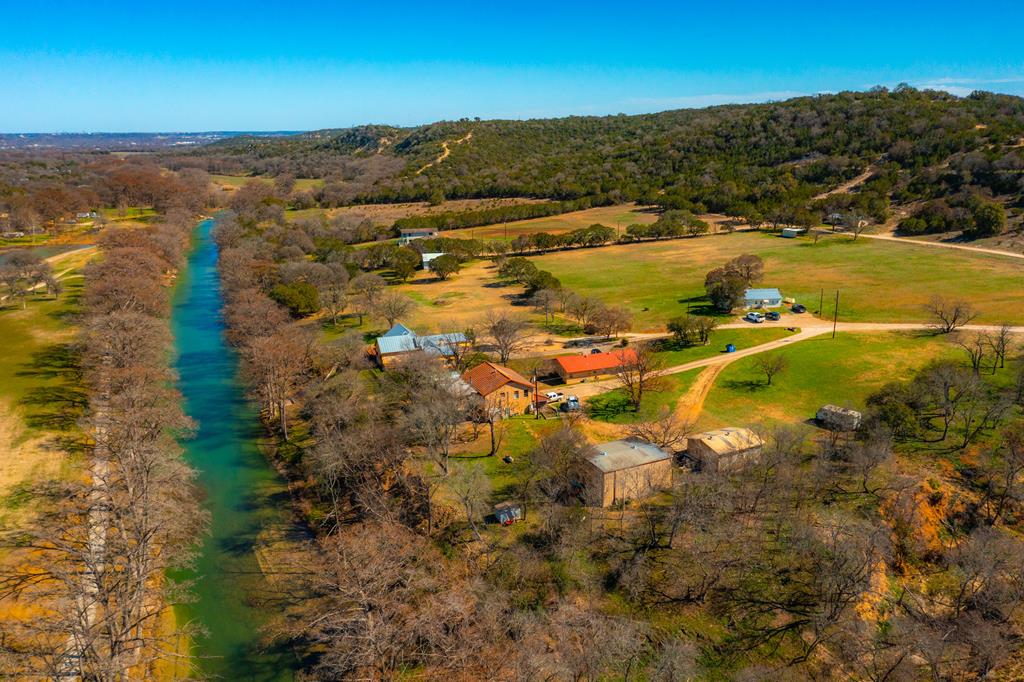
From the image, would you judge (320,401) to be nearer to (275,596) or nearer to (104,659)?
(275,596)

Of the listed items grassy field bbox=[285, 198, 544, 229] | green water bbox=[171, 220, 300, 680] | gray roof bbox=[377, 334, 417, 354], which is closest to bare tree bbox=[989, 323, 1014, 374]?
gray roof bbox=[377, 334, 417, 354]

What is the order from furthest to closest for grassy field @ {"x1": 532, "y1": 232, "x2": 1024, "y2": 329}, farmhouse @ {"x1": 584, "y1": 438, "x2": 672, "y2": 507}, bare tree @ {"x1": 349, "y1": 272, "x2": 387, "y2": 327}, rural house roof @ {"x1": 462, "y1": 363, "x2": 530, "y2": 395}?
bare tree @ {"x1": 349, "y1": 272, "x2": 387, "y2": 327} → grassy field @ {"x1": 532, "y1": 232, "x2": 1024, "y2": 329} → rural house roof @ {"x1": 462, "y1": 363, "x2": 530, "y2": 395} → farmhouse @ {"x1": 584, "y1": 438, "x2": 672, "y2": 507}

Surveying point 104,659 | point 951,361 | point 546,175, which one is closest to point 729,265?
point 951,361

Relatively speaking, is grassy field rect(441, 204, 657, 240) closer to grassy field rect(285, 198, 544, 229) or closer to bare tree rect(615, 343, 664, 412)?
grassy field rect(285, 198, 544, 229)

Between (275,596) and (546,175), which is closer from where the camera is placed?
(275,596)

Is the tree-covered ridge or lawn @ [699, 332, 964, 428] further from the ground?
the tree-covered ridge

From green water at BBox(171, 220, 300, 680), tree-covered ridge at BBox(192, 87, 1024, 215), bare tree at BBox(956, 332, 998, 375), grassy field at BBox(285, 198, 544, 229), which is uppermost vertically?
tree-covered ridge at BBox(192, 87, 1024, 215)

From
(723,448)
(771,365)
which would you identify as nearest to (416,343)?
(723,448)
